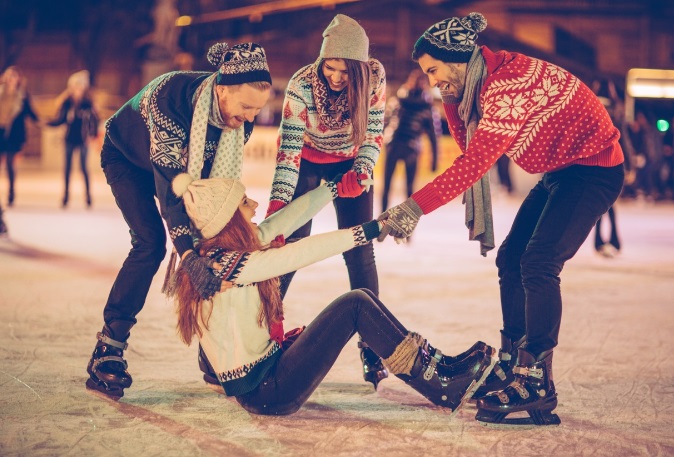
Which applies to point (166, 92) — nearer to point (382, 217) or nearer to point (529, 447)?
point (382, 217)

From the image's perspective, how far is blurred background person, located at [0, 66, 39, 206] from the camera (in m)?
11.0

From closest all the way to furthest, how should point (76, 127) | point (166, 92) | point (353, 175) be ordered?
point (166, 92) < point (353, 175) < point (76, 127)

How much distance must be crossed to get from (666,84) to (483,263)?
491 inches

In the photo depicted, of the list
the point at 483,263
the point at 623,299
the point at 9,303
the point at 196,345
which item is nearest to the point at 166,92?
the point at 196,345

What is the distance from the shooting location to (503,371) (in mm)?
3834

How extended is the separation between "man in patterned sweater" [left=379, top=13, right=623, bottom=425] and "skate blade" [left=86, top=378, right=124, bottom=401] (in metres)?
1.34

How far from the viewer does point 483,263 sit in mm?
8055

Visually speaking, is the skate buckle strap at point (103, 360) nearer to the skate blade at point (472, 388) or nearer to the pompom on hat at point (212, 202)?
the pompom on hat at point (212, 202)

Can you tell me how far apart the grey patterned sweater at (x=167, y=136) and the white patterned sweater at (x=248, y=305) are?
10.1 inches

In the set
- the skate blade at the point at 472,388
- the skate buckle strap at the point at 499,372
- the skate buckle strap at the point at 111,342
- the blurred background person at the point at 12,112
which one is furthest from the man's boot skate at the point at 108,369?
the blurred background person at the point at 12,112

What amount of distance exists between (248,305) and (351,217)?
1.04m

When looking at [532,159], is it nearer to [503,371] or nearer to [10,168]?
[503,371]

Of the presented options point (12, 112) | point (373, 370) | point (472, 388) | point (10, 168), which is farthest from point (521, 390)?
point (10, 168)

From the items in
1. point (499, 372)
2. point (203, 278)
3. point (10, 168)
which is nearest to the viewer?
point (203, 278)
